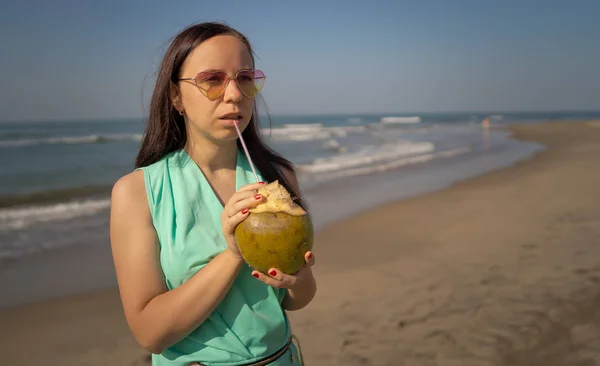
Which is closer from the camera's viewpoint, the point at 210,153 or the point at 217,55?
the point at 217,55

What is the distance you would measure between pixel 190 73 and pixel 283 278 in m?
0.68

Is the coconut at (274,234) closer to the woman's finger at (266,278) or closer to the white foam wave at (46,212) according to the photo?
the woman's finger at (266,278)

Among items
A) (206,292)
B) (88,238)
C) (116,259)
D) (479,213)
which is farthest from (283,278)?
(479,213)

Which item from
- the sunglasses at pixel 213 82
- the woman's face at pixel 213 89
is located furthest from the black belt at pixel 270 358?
the sunglasses at pixel 213 82

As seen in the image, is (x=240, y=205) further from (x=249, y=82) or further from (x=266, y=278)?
(x=249, y=82)

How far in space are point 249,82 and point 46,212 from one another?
7.92 m

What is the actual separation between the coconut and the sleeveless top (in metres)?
0.16

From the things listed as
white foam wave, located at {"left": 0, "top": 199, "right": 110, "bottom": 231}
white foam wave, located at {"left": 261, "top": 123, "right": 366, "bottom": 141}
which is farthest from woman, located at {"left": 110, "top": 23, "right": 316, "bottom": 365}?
white foam wave, located at {"left": 261, "top": 123, "right": 366, "bottom": 141}

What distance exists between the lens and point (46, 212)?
8242 mm

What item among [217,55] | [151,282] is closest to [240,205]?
[151,282]

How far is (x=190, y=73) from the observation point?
1483mm

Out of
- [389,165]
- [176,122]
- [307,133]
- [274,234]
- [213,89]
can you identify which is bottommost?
[307,133]

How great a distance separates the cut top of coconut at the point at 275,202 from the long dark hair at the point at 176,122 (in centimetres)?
32

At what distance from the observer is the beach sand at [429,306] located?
370cm
